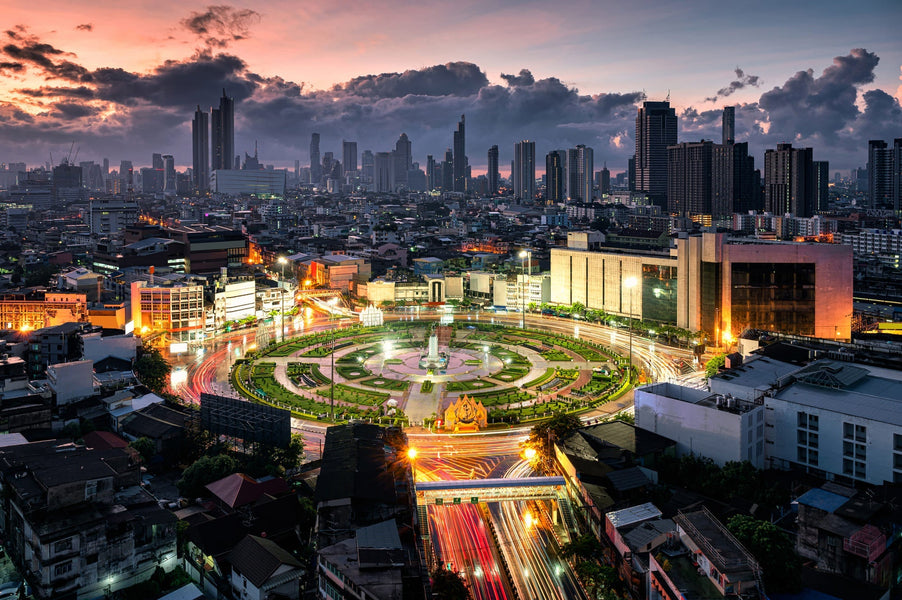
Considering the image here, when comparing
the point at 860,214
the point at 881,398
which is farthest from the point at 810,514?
the point at 860,214

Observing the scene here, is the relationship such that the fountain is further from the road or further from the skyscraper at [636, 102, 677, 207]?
the skyscraper at [636, 102, 677, 207]

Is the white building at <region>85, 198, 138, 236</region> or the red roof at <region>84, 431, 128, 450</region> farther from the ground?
the white building at <region>85, 198, 138, 236</region>

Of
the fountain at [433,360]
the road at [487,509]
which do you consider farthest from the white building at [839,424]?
the fountain at [433,360]

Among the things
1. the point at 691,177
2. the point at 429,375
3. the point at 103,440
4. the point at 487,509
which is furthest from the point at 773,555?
the point at 691,177

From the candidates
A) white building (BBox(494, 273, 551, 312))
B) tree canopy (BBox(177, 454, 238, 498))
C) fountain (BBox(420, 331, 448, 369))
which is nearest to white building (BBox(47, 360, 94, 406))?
tree canopy (BBox(177, 454, 238, 498))

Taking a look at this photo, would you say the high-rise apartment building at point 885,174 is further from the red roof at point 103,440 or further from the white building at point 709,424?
the red roof at point 103,440

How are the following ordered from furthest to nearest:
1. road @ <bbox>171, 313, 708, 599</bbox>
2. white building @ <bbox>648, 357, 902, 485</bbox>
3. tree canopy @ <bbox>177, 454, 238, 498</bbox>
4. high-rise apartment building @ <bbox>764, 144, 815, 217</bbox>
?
1. high-rise apartment building @ <bbox>764, 144, 815, 217</bbox>
2. tree canopy @ <bbox>177, 454, 238, 498</bbox>
3. white building @ <bbox>648, 357, 902, 485</bbox>
4. road @ <bbox>171, 313, 708, 599</bbox>
